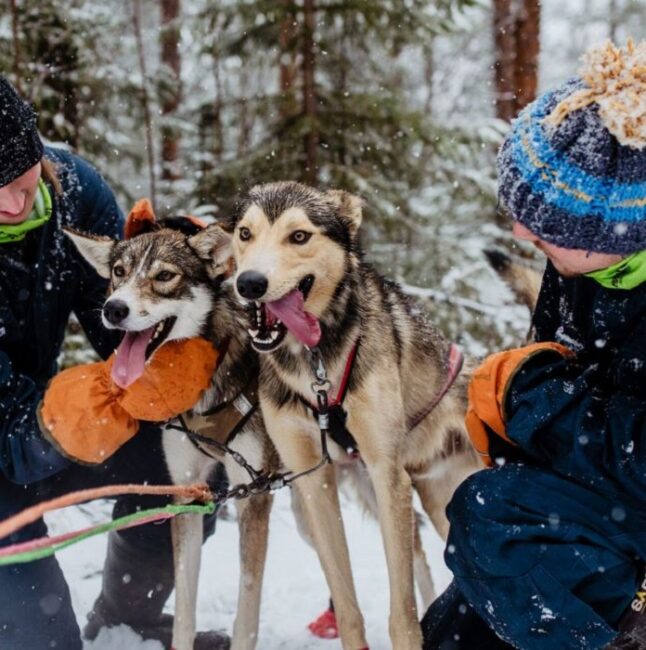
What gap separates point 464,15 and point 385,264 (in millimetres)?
2279

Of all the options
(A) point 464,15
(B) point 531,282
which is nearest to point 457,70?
(A) point 464,15

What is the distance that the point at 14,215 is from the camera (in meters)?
2.55

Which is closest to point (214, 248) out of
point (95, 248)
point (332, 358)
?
point (95, 248)

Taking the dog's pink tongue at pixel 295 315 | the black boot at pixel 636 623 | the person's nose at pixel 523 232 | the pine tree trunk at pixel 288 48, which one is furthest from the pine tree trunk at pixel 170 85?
the black boot at pixel 636 623

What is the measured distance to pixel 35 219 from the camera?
2.68 meters

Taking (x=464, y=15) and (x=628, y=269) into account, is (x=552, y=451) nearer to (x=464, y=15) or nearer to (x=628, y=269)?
(x=628, y=269)

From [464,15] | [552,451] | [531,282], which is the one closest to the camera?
[552,451]

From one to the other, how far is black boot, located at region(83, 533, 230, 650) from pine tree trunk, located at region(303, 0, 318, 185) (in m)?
3.23

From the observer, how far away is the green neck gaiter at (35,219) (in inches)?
102

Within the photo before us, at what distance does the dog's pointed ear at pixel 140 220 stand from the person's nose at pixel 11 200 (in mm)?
415

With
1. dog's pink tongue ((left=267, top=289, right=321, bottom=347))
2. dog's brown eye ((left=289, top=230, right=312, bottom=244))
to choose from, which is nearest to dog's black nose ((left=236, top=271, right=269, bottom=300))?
dog's pink tongue ((left=267, top=289, right=321, bottom=347))

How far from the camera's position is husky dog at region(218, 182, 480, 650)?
2.28 m

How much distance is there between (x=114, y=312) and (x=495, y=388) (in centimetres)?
123

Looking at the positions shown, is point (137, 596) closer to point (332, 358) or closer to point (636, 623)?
point (332, 358)
